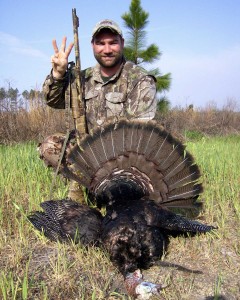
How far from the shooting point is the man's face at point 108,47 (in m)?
3.70

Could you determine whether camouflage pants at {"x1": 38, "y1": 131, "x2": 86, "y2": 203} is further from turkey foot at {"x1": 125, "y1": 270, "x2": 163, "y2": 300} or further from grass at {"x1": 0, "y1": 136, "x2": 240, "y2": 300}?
turkey foot at {"x1": 125, "y1": 270, "x2": 163, "y2": 300}

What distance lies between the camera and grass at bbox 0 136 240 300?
1972 mm

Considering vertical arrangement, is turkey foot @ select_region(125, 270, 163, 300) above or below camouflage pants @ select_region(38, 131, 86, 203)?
below

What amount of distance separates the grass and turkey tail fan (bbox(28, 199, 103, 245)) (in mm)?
65

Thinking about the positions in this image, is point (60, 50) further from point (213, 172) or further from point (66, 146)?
point (213, 172)

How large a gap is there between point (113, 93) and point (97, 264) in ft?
6.62

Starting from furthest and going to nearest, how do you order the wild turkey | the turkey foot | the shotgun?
1. the shotgun
2. the wild turkey
3. the turkey foot

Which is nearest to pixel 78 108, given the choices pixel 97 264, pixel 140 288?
pixel 97 264

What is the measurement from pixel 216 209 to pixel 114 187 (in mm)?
1116

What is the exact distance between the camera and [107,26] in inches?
142

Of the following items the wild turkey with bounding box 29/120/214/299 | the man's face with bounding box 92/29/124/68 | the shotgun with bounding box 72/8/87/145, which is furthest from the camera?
the man's face with bounding box 92/29/124/68

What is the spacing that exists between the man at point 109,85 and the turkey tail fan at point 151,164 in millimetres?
626

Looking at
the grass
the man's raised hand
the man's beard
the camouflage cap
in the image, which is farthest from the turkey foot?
the camouflage cap

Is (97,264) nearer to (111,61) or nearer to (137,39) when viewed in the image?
(111,61)
